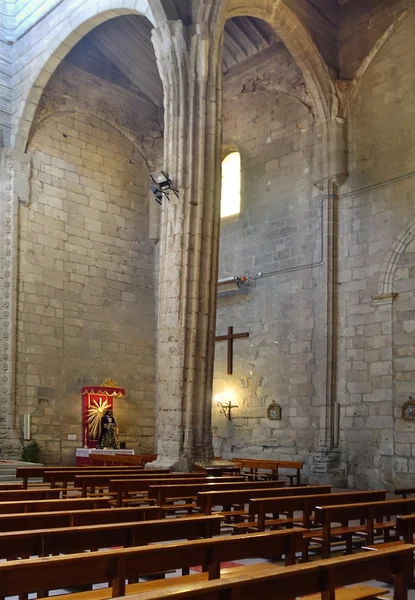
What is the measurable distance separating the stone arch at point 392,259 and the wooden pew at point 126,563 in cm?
947

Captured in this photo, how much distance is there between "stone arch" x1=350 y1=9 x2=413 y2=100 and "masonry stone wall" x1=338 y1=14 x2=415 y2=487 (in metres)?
0.10

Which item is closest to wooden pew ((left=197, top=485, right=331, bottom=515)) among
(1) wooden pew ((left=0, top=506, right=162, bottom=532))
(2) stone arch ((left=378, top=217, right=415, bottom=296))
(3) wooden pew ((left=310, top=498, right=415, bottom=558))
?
(3) wooden pew ((left=310, top=498, right=415, bottom=558))

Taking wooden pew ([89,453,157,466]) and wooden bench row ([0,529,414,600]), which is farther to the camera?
wooden pew ([89,453,157,466])

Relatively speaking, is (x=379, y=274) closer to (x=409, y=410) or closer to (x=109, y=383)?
(x=409, y=410)

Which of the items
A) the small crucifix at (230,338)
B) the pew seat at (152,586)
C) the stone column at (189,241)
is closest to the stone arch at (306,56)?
the stone column at (189,241)

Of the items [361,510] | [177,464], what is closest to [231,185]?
[177,464]

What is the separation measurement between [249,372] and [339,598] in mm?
11752

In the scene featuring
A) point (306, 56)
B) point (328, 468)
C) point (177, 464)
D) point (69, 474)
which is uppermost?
point (306, 56)

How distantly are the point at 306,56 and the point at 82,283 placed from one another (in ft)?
23.3

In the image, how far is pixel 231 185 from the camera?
16.4 metres

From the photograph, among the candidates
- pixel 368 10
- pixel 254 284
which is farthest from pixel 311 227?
pixel 368 10

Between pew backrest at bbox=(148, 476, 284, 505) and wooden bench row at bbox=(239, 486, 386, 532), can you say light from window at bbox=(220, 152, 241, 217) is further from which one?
wooden bench row at bbox=(239, 486, 386, 532)

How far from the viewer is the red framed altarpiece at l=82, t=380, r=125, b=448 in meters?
14.3

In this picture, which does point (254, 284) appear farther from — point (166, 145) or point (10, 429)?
point (10, 429)
